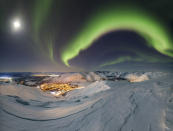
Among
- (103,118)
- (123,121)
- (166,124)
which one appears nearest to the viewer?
(166,124)

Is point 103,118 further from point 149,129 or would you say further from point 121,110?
point 149,129

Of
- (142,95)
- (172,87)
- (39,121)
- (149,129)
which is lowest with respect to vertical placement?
(39,121)

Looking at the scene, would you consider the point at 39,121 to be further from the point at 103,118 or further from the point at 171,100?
the point at 171,100

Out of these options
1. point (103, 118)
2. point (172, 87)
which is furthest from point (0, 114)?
point (172, 87)

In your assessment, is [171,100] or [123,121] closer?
[123,121]

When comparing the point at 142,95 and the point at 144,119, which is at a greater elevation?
the point at 142,95

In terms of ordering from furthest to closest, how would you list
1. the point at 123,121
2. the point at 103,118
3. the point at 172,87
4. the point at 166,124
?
the point at 172,87
the point at 103,118
the point at 123,121
the point at 166,124

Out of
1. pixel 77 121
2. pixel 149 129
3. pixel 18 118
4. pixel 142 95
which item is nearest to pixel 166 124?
pixel 149 129

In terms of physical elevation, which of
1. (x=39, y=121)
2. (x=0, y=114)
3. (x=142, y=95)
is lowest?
(x=39, y=121)

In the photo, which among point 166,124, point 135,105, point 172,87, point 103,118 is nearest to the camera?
point 166,124
